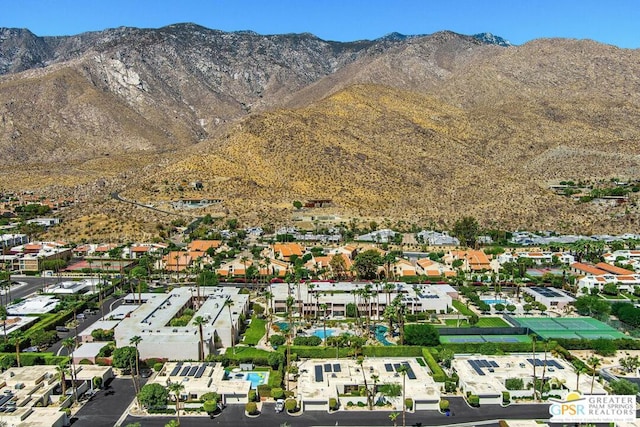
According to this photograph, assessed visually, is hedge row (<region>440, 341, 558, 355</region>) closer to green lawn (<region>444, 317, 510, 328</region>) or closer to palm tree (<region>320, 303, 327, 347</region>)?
green lawn (<region>444, 317, 510, 328</region>)

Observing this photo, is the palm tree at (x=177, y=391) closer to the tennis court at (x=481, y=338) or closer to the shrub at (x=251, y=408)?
the shrub at (x=251, y=408)

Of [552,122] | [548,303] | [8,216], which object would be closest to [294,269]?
[548,303]

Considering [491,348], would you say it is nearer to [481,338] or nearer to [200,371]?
[481,338]

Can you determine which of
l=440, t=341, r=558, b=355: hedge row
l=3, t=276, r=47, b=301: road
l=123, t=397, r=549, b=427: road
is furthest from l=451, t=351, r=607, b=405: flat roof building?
l=3, t=276, r=47, b=301: road

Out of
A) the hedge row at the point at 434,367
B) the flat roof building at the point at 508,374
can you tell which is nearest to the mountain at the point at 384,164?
the flat roof building at the point at 508,374

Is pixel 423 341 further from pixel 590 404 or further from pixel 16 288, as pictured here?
pixel 16 288

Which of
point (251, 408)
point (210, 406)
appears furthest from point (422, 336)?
point (210, 406)
